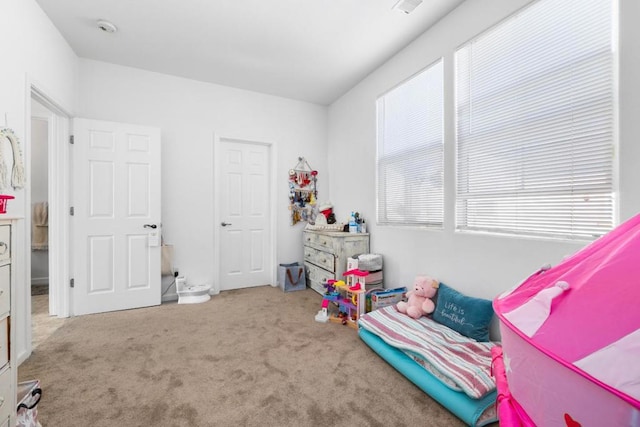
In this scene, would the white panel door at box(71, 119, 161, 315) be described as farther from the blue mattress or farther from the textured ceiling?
the blue mattress

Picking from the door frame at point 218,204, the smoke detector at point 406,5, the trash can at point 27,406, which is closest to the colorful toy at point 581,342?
the trash can at point 27,406

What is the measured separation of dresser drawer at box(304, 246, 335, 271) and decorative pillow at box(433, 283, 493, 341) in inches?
51.0

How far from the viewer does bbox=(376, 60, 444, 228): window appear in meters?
2.52

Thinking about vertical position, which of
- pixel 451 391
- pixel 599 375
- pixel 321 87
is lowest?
pixel 451 391

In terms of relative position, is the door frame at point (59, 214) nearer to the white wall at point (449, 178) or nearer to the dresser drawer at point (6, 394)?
the dresser drawer at point (6, 394)

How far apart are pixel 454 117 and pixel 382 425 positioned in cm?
221

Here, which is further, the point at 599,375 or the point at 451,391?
the point at 451,391

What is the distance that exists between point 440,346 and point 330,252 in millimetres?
1679

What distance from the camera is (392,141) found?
3.06 m

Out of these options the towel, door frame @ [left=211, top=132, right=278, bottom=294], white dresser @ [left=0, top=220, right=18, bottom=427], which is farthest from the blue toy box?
the towel

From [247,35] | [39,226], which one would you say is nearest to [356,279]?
[247,35]

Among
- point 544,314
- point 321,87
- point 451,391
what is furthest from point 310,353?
point 321,87

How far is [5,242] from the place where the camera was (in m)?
1.19

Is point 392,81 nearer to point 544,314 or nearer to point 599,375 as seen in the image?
point 544,314
